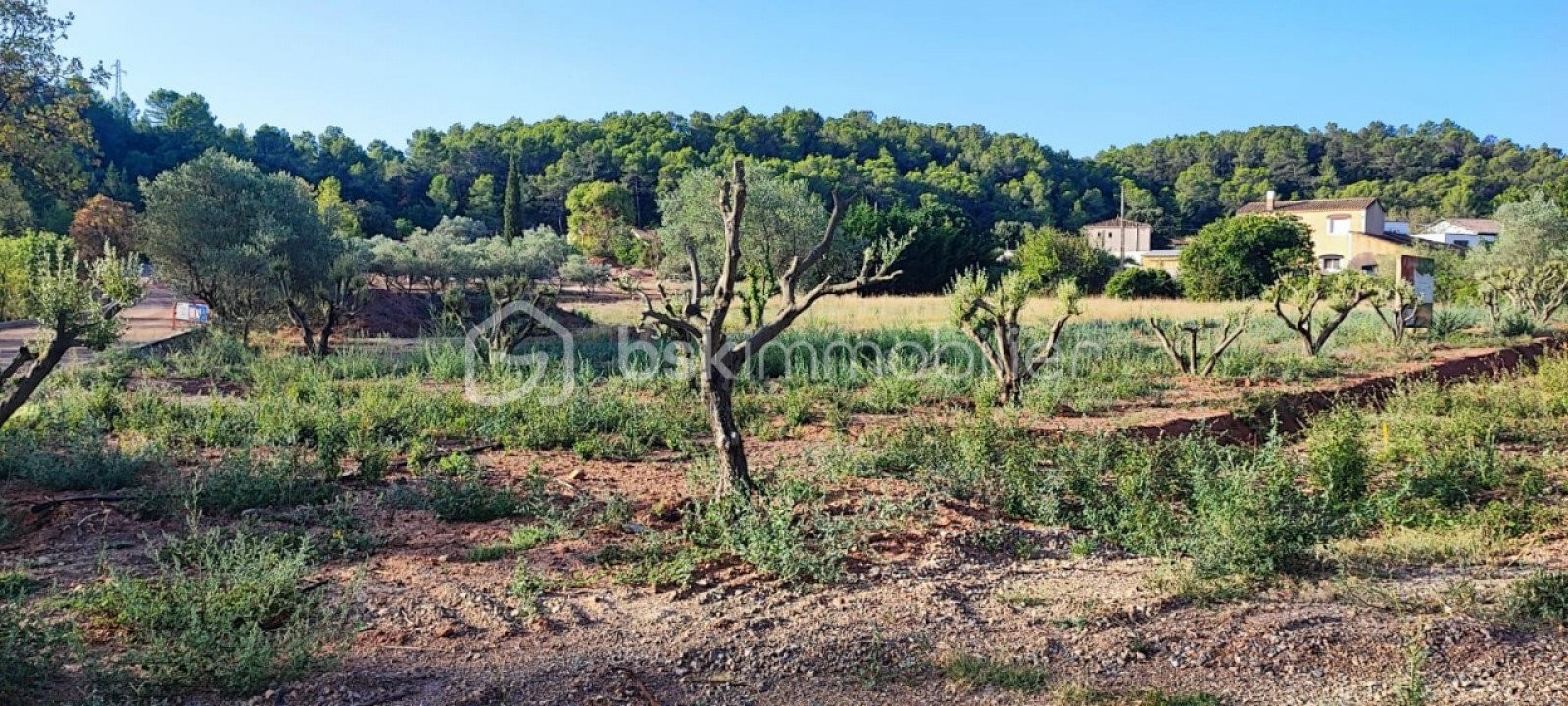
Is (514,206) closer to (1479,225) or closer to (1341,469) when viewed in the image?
(1341,469)

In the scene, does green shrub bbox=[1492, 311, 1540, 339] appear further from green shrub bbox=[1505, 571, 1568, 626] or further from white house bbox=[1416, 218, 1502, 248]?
white house bbox=[1416, 218, 1502, 248]

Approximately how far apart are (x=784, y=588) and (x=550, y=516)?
5.66 feet

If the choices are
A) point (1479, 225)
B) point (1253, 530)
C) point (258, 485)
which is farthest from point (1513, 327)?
point (1479, 225)

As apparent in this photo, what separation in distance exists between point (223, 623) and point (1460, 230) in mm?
67456

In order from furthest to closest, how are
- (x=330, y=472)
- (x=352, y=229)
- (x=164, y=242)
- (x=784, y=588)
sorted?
1. (x=352, y=229)
2. (x=164, y=242)
3. (x=330, y=472)
4. (x=784, y=588)

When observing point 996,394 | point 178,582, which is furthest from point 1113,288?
point 178,582

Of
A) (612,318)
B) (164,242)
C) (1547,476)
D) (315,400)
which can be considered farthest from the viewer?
(612,318)

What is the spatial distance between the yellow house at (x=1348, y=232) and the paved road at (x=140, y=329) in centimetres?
4641

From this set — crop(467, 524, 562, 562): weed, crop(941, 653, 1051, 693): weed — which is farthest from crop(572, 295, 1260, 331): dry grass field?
crop(941, 653, 1051, 693): weed

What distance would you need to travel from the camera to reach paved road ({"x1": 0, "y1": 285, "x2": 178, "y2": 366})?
52.1 ft

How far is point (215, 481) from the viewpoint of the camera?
614 cm

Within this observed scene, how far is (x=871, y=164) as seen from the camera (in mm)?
68875

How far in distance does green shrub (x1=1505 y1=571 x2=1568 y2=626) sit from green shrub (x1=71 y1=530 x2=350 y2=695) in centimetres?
508

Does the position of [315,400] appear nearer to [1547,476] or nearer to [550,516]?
[550,516]
